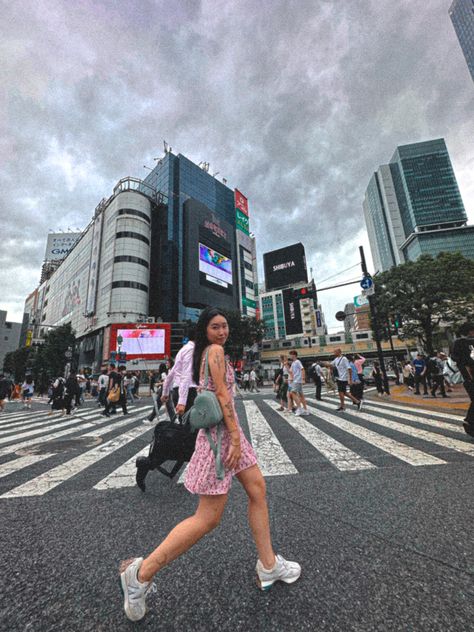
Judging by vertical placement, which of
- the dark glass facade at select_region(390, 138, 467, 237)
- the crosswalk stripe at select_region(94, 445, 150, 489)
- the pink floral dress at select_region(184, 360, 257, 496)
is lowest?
the crosswalk stripe at select_region(94, 445, 150, 489)

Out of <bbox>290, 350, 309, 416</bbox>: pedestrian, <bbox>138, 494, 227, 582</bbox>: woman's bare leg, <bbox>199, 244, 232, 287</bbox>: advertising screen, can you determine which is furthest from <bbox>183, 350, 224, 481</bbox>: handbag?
<bbox>199, 244, 232, 287</bbox>: advertising screen

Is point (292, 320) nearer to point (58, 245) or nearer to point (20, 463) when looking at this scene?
point (20, 463)

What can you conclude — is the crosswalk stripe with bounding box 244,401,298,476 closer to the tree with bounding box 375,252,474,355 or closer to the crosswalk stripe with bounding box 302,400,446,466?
the crosswalk stripe with bounding box 302,400,446,466

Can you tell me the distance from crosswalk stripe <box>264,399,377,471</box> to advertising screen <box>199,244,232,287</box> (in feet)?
121

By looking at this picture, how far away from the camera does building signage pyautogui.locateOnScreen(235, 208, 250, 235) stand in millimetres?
75062

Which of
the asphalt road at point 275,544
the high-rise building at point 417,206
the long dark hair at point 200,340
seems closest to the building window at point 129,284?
the asphalt road at point 275,544

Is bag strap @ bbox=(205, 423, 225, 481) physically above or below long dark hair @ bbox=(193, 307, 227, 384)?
below

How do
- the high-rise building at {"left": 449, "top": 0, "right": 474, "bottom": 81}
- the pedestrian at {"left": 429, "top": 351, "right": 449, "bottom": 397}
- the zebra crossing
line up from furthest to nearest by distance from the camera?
the high-rise building at {"left": 449, "top": 0, "right": 474, "bottom": 81}
the pedestrian at {"left": 429, "top": 351, "right": 449, "bottom": 397}
the zebra crossing

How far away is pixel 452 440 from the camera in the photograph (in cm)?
457

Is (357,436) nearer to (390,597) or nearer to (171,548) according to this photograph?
(390,597)

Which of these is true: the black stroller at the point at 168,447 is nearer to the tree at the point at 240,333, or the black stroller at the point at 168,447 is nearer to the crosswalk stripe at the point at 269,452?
the crosswalk stripe at the point at 269,452

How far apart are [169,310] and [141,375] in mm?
14873

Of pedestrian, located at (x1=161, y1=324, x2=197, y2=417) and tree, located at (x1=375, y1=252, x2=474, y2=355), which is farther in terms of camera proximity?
A: tree, located at (x1=375, y1=252, x2=474, y2=355)

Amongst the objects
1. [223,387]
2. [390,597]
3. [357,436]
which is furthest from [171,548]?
[357,436]
